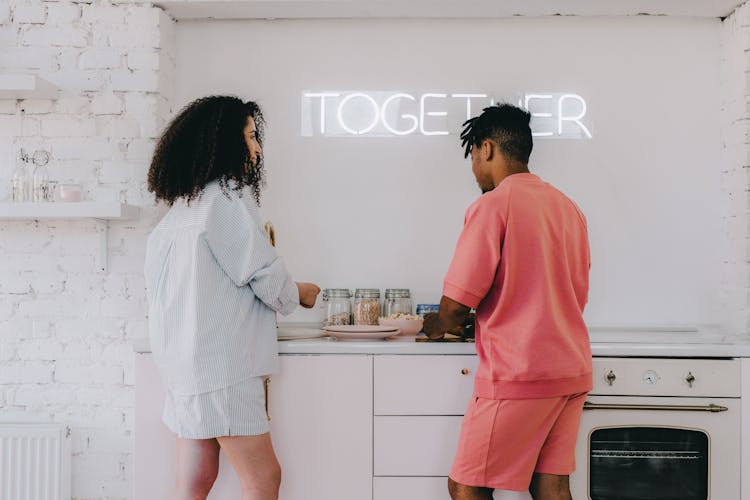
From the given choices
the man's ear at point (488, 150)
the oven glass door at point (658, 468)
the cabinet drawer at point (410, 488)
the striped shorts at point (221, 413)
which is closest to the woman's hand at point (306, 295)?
the striped shorts at point (221, 413)

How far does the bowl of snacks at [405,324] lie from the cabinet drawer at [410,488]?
53 cm

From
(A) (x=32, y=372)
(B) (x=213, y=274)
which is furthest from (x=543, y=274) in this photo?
(A) (x=32, y=372)

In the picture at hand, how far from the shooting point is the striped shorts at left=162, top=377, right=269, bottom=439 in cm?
180

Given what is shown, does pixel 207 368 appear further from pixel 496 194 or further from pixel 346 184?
pixel 346 184

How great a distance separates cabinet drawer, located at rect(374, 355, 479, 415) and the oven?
0.44m

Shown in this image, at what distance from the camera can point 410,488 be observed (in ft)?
7.46

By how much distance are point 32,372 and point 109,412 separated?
0.36m

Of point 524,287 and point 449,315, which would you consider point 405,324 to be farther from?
point 524,287

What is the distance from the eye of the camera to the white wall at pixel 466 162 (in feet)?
9.64

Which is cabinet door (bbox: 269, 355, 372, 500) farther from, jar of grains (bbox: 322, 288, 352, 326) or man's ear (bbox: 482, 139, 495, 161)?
man's ear (bbox: 482, 139, 495, 161)

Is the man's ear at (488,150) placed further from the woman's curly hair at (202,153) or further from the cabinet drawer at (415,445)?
the cabinet drawer at (415,445)

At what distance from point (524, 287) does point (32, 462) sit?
2142mm

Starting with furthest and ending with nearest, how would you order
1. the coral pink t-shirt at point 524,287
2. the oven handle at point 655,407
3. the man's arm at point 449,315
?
the oven handle at point 655,407 < the man's arm at point 449,315 < the coral pink t-shirt at point 524,287

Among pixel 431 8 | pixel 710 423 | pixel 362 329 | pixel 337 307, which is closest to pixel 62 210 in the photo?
pixel 337 307
